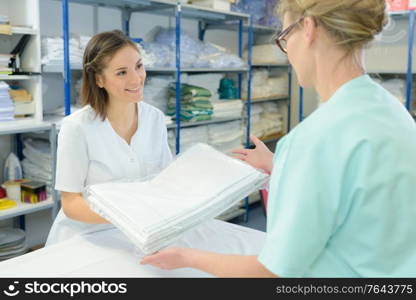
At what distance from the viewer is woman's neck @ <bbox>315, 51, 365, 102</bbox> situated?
79 centimetres

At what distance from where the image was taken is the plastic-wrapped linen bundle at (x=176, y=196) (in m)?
1.11

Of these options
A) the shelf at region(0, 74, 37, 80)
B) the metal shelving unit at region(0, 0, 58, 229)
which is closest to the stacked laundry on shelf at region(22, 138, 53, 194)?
→ the metal shelving unit at region(0, 0, 58, 229)

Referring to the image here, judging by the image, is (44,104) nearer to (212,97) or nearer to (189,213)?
(212,97)

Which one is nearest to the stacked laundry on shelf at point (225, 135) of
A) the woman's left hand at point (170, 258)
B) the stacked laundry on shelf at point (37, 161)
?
the stacked laundry on shelf at point (37, 161)

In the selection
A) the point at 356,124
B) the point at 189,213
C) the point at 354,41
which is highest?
the point at 354,41

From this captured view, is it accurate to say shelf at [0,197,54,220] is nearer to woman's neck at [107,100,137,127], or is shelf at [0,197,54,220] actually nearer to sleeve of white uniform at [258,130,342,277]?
woman's neck at [107,100,137,127]

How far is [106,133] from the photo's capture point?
5.44 feet

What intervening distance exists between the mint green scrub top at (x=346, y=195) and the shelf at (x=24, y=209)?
1899mm

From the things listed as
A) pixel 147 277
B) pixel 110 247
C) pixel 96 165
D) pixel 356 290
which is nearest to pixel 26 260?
pixel 110 247

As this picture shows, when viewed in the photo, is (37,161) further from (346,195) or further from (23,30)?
(346,195)

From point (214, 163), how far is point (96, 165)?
474 millimetres

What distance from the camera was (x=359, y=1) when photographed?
2.49 ft

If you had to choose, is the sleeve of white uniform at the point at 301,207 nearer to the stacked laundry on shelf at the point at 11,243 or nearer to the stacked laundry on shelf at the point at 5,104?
the stacked laundry on shelf at the point at 5,104

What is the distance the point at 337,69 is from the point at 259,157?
0.64 metres
